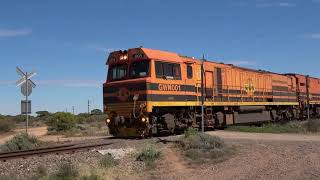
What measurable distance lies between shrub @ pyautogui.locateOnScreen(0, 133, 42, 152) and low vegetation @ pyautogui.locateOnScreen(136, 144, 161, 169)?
6169 mm

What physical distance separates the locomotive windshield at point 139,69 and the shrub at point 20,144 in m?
5.39

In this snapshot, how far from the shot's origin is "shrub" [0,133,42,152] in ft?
61.4

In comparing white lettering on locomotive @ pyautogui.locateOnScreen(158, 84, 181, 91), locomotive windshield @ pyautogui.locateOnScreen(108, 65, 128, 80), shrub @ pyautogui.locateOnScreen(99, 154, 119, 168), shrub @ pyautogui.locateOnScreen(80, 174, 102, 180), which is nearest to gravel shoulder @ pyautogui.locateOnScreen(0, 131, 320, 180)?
shrub @ pyautogui.locateOnScreen(99, 154, 119, 168)

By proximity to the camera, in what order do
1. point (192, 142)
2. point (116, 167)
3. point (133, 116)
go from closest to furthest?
1. point (116, 167)
2. point (192, 142)
3. point (133, 116)

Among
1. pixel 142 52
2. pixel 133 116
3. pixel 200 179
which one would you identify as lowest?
pixel 200 179

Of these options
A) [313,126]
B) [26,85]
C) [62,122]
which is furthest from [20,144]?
[62,122]

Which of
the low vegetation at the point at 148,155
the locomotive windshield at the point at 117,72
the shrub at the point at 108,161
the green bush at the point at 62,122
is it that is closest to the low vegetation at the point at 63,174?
the shrub at the point at 108,161

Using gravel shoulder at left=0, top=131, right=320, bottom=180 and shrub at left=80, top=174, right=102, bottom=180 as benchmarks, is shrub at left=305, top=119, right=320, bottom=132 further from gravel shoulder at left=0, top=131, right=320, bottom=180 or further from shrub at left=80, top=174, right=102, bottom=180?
shrub at left=80, top=174, right=102, bottom=180

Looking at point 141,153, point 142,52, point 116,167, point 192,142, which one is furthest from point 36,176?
point 142,52

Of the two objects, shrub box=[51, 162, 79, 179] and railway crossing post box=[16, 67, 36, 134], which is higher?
railway crossing post box=[16, 67, 36, 134]

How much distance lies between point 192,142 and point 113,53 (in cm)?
761

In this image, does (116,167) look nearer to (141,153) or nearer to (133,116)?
(141,153)

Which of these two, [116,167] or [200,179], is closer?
[200,179]

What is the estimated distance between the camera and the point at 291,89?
39031mm
